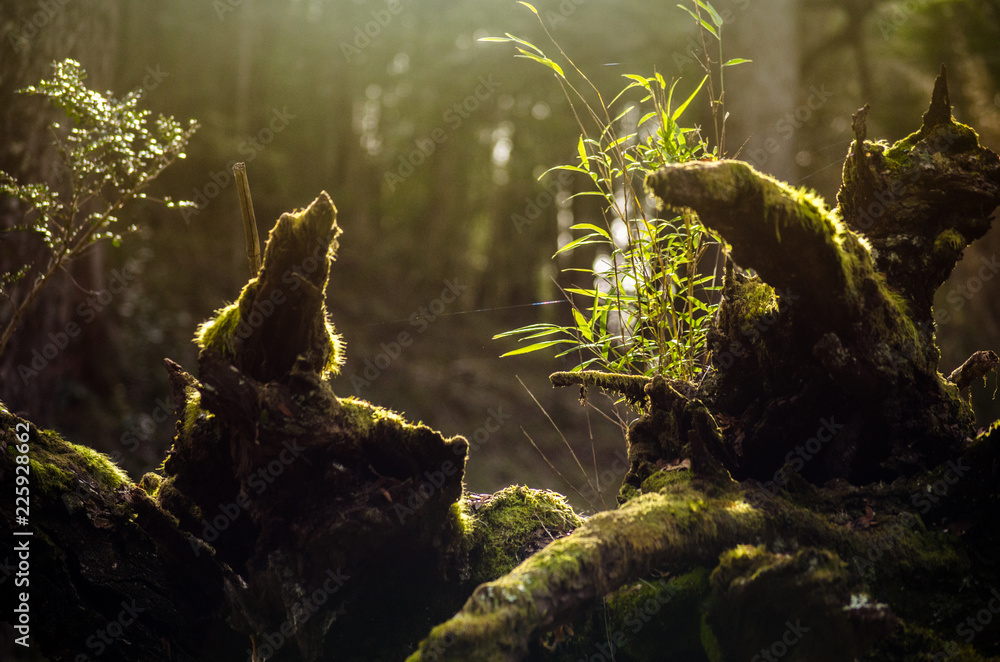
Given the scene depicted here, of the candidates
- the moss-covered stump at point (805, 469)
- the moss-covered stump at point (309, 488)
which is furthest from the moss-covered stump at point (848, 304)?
the moss-covered stump at point (309, 488)

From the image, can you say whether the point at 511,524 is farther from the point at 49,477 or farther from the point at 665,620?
the point at 49,477

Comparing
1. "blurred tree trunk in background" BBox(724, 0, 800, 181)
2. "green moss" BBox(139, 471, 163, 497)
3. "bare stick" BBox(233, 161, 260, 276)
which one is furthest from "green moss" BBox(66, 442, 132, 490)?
"blurred tree trunk in background" BBox(724, 0, 800, 181)

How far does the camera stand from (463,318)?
522 inches

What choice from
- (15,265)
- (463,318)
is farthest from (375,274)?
(15,265)

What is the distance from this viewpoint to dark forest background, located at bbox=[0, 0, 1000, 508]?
23.8 ft

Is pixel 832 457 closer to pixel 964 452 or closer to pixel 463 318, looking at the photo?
pixel 964 452

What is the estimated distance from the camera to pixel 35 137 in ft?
12.4

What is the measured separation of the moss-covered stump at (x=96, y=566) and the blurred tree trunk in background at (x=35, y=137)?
1713 millimetres

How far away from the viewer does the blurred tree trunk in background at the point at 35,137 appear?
146 inches

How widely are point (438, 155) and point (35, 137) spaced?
9.71 meters

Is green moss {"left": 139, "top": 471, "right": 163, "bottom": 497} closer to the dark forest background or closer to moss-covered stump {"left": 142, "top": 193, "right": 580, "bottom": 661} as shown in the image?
moss-covered stump {"left": 142, "top": 193, "right": 580, "bottom": 661}

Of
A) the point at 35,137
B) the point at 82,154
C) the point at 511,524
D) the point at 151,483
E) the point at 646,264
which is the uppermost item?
the point at 35,137

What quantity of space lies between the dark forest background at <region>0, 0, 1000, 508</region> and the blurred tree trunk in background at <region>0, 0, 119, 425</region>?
0.38 meters

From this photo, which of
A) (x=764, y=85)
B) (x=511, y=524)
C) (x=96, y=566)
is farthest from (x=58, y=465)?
(x=764, y=85)
